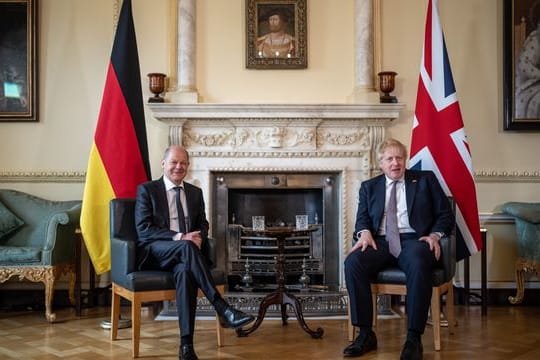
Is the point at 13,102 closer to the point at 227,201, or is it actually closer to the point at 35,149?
the point at 35,149

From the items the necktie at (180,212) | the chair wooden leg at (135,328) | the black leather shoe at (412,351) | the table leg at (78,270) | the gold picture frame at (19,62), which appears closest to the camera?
the black leather shoe at (412,351)

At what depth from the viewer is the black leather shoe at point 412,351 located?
2.88m

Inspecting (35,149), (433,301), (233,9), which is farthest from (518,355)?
(35,149)

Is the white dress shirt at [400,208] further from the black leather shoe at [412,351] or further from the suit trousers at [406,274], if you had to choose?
the black leather shoe at [412,351]

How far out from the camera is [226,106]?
4434 millimetres

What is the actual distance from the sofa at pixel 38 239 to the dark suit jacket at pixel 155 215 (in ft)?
3.29

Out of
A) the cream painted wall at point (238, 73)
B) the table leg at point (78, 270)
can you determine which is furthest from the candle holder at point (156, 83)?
the table leg at point (78, 270)

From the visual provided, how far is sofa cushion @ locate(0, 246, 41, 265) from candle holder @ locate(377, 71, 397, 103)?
288 centimetres

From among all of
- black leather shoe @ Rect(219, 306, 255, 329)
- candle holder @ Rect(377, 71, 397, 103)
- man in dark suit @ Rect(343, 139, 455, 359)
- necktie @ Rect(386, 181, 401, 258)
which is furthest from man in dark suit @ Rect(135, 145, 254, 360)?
candle holder @ Rect(377, 71, 397, 103)

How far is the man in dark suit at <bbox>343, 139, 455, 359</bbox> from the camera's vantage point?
9.96 feet

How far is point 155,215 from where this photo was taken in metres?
3.30

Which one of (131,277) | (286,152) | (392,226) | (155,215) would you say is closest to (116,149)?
(155,215)

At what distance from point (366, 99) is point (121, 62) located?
1.94 meters

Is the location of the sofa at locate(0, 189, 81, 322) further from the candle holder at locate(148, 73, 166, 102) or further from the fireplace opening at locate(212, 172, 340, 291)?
the fireplace opening at locate(212, 172, 340, 291)
